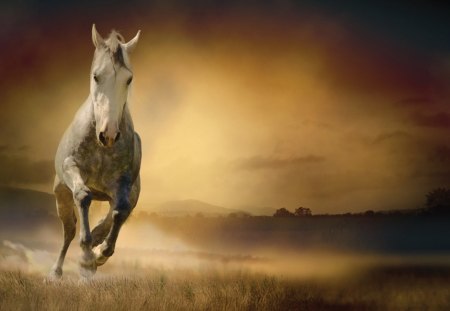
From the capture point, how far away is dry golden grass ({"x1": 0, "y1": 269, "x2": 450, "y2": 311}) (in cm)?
321

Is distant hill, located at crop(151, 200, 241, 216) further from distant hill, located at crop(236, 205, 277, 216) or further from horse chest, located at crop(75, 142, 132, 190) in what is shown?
horse chest, located at crop(75, 142, 132, 190)

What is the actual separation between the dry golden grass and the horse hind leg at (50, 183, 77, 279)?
0.33 ft

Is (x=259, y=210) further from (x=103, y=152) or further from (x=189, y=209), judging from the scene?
(x=103, y=152)

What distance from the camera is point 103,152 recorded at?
316 centimetres

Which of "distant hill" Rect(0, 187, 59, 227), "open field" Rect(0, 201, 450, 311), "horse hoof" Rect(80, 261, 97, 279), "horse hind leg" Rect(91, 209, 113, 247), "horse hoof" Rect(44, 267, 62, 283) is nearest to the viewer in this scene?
"horse hoof" Rect(80, 261, 97, 279)

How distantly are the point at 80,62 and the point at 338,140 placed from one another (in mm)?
1764

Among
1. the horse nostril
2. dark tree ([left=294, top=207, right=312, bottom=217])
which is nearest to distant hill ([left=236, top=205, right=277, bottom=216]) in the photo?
dark tree ([left=294, top=207, right=312, bottom=217])

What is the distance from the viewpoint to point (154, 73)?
168 inches

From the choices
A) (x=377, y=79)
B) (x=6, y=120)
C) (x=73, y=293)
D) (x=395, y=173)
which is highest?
(x=377, y=79)

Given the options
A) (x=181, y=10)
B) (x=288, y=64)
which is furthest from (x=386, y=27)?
(x=181, y=10)

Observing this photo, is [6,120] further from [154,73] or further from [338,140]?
[338,140]

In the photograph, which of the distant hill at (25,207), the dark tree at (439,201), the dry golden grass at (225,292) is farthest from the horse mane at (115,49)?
the dark tree at (439,201)

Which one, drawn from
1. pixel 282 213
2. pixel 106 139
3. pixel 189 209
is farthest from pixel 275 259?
pixel 106 139

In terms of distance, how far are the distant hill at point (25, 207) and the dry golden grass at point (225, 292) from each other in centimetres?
49
